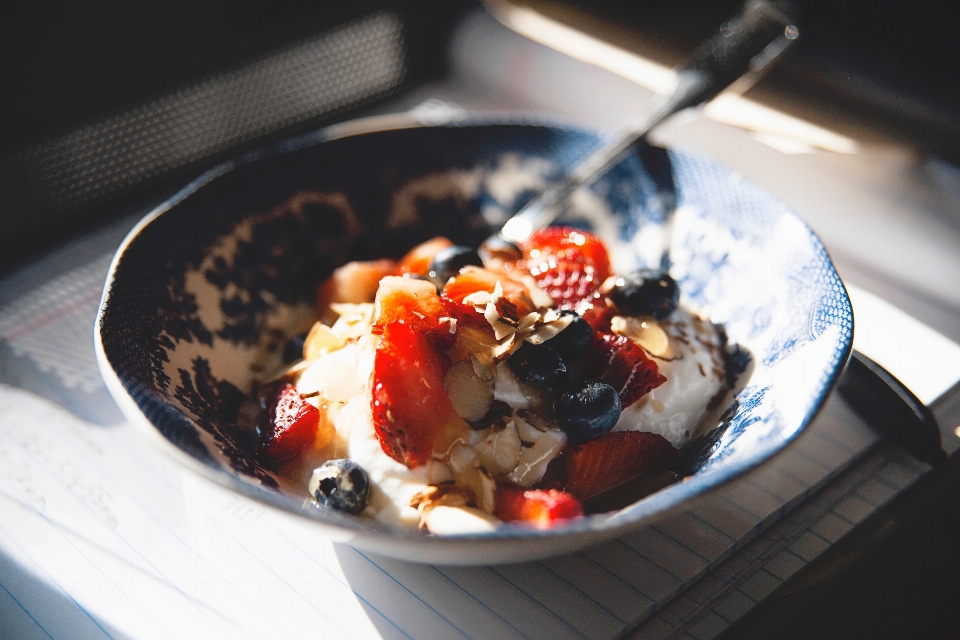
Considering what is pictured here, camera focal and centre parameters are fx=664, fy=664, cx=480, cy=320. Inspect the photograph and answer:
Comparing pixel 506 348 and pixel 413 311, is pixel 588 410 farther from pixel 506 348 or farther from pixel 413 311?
pixel 413 311

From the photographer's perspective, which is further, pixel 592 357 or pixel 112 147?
pixel 112 147

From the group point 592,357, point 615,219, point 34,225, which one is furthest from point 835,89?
point 34,225

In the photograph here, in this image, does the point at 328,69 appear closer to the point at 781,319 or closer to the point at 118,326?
the point at 118,326

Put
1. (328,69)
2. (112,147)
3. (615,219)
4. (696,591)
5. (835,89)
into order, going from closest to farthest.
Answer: (696,591) → (615,219) → (112,147) → (835,89) → (328,69)

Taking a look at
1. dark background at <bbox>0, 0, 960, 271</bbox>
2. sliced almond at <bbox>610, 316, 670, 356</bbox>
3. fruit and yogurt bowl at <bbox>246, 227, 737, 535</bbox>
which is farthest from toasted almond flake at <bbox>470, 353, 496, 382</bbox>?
dark background at <bbox>0, 0, 960, 271</bbox>

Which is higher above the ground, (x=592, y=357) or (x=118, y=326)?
(x=118, y=326)

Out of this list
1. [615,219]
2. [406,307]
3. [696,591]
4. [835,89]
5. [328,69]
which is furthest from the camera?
[328,69]
